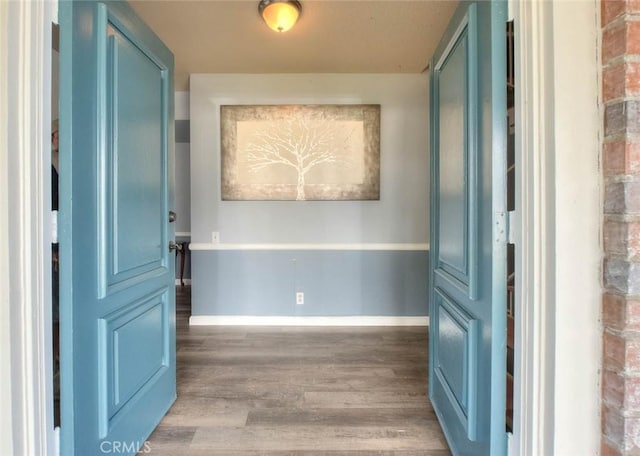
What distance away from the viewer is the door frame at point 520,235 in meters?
0.82

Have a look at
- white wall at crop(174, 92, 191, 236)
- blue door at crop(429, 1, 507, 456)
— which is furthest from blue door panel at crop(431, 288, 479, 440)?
white wall at crop(174, 92, 191, 236)

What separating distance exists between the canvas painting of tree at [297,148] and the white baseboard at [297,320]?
3.92ft

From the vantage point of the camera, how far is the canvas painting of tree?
9.49ft

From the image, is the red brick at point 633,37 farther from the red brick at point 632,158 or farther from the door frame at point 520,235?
the red brick at point 632,158

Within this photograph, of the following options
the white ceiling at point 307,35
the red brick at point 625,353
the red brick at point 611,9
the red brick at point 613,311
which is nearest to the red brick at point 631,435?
the red brick at point 625,353

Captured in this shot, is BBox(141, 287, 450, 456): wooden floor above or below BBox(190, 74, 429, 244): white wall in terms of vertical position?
below

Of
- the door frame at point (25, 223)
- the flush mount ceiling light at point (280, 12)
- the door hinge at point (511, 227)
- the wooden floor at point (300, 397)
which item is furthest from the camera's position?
the flush mount ceiling light at point (280, 12)

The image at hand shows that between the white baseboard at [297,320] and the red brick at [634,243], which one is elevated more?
the red brick at [634,243]

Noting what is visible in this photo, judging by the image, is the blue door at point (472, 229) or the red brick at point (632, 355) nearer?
the red brick at point (632, 355)

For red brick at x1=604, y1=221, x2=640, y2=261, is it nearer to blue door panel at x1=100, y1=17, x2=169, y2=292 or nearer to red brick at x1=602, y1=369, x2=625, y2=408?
red brick at x1=602, y1=369, x2=625, y2=408

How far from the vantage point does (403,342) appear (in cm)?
261

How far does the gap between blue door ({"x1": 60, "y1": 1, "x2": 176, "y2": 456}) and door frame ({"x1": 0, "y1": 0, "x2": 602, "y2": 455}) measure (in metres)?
0.08

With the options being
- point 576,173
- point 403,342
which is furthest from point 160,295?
point 403,342

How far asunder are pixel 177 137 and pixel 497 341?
4.38 metres
